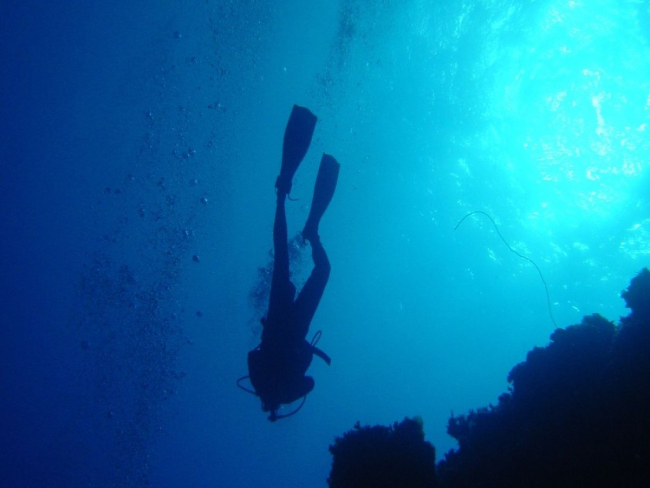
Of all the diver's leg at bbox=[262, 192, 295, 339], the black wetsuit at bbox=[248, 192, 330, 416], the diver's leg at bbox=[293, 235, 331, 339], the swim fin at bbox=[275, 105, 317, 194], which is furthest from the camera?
the swim fin at bbox=[275, 105, 317, 194]

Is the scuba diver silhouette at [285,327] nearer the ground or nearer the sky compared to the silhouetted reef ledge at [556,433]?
nearer the sky

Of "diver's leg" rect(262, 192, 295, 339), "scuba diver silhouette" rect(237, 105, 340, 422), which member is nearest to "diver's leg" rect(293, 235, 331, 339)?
"scuba diver silhouette" rect(237, 105, 340, 422)

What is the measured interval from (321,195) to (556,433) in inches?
193

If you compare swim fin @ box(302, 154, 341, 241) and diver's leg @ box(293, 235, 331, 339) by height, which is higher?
swim fin @ box(302, 154, 341, 241)

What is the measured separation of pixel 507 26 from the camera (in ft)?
49.9

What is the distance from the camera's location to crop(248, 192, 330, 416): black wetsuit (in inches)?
181

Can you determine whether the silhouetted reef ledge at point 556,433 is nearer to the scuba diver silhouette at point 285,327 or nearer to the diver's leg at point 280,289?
the scuba diver silhouette at point 285,327

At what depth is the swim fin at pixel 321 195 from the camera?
17.7ft

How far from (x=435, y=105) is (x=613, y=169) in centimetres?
825

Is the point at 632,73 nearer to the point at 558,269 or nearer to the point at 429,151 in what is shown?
the point at 429,151

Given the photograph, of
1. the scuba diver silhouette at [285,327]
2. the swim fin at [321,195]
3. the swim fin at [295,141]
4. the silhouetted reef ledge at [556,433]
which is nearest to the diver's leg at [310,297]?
the scuba diver silhouette at [285,327]

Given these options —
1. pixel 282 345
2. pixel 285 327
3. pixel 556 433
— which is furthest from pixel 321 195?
pixel 556 433

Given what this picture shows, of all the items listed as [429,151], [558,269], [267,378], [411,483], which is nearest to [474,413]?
[411,483]

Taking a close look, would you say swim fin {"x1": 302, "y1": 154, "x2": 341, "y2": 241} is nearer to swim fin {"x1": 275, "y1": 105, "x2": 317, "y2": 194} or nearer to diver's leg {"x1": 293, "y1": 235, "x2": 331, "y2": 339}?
diver's leg {"x1": 293, "y1": 235, "x2": 331, "y2": 339}
